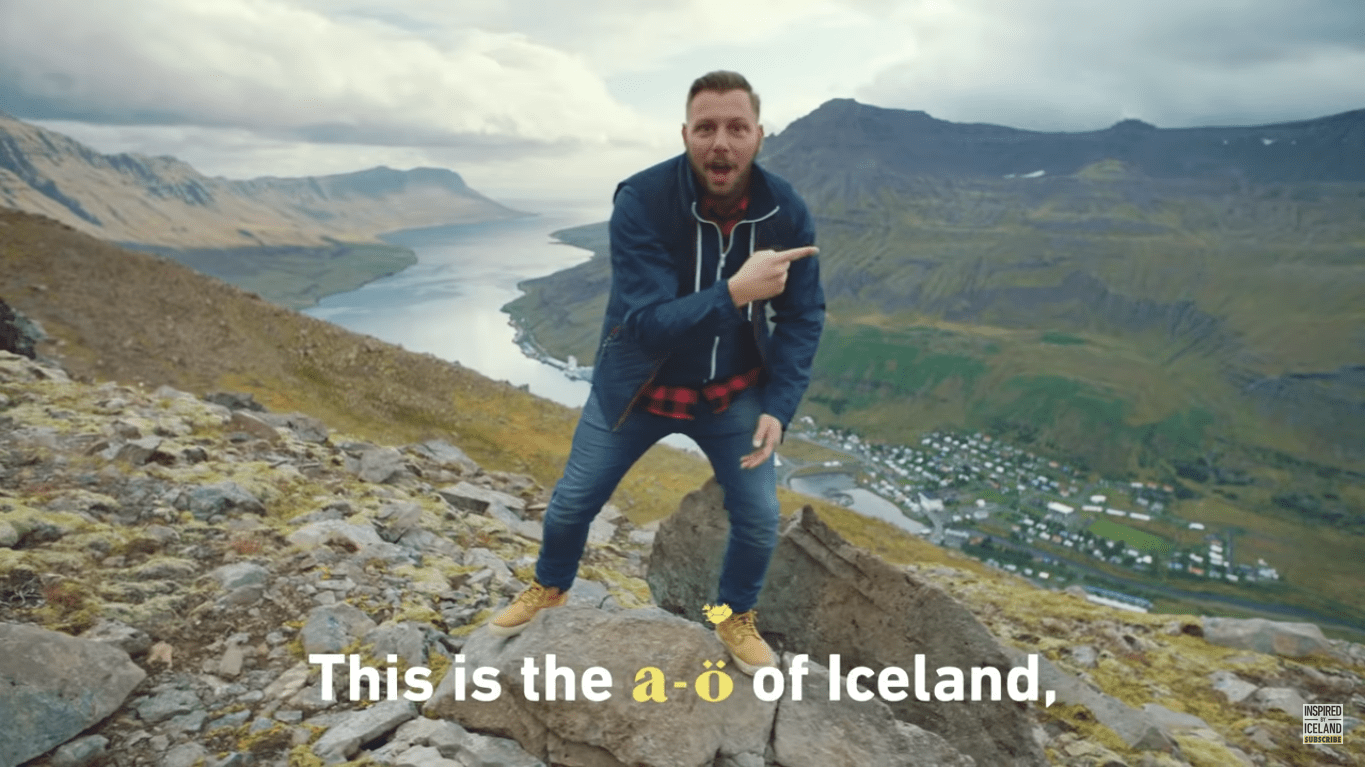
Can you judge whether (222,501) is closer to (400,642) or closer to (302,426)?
(400,642)

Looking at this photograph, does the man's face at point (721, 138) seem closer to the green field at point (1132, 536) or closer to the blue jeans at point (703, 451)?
the blue jeans at point (703, 451)

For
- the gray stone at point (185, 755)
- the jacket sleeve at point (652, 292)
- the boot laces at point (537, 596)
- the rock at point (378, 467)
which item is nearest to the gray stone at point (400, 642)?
the boot laces at point (537, 596)

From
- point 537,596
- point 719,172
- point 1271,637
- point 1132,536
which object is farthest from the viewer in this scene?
point 1132,536

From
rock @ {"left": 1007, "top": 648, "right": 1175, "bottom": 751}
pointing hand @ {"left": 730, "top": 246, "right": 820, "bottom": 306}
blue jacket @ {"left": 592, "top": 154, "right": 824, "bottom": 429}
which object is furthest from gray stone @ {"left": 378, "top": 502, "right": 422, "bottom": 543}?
rock @ {"left": 1007, "top": 648, "right": 1175, "bottom": 751}

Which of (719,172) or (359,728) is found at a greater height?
(719,172)

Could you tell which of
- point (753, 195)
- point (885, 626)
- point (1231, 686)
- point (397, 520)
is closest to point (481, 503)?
point (397, 520)

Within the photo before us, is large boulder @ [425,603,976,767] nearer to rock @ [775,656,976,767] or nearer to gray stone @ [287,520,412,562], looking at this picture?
rock @ [775,656,976,767]
